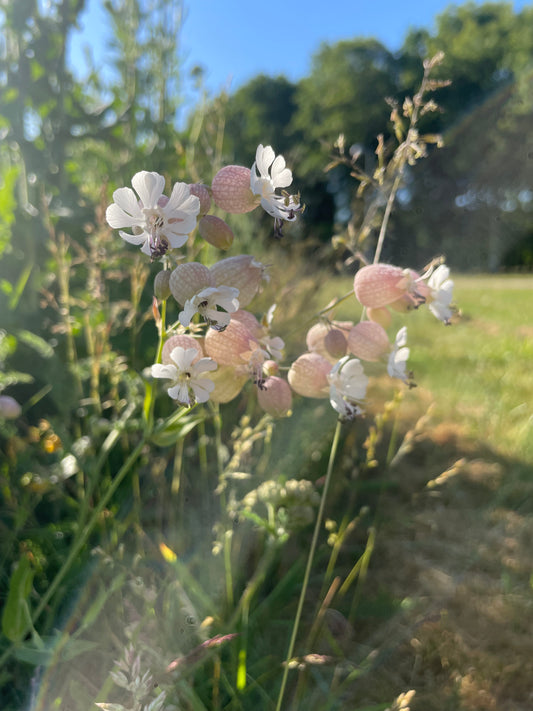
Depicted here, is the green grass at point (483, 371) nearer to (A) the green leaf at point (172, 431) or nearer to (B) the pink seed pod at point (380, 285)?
(B) the pink seed pod at point (380, 285)

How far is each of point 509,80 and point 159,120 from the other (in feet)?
64.9

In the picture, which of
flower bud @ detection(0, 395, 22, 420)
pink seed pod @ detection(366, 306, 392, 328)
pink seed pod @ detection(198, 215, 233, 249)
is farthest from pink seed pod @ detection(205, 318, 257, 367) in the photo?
flower bud @ detection(0, 395, 22, 420)

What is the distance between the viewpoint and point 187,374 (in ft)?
2.03

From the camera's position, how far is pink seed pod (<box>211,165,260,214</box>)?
679 mm

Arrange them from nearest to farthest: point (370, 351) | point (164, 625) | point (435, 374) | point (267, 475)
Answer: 1. point (370, 351)
2. point (164, 625)
3. point (267, 475)
4. point (435, 374)

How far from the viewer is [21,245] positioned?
5.36ft

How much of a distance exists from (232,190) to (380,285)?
230 mm

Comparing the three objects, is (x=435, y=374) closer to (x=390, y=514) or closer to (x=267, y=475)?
(x=390, y=514)

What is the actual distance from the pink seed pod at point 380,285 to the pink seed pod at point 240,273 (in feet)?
0.46

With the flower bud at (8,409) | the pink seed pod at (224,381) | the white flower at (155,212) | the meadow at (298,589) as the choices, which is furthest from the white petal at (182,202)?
the flower bud at (8,409)

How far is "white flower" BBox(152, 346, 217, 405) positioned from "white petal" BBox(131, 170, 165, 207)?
16cm

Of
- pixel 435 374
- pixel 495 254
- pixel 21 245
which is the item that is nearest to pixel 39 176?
pixel 21 245

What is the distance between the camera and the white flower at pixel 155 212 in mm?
577

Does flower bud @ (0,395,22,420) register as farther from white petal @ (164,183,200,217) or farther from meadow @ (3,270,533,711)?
white petal @ (164,183,200,217)
